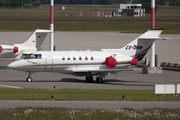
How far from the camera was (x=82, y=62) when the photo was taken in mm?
32281

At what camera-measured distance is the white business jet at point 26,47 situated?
134 feet

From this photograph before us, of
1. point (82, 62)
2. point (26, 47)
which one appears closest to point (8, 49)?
point (26, 47)

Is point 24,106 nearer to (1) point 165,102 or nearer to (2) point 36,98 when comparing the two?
(2) point 36,98

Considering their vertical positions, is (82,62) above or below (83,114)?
above

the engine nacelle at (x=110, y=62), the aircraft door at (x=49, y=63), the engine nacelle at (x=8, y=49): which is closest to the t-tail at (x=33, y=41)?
the engine nacelle at (x=8, y=49)

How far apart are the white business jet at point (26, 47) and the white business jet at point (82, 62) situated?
9311mm

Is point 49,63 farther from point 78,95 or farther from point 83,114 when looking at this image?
point 83,114

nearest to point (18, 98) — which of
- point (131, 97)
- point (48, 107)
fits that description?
point (48, 107)

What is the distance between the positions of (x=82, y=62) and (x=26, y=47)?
11052 mm

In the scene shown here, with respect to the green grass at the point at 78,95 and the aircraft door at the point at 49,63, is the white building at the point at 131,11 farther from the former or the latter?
the green grass at the point at 78,95

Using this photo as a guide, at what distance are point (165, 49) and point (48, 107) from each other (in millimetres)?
41445

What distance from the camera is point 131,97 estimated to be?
922 inches

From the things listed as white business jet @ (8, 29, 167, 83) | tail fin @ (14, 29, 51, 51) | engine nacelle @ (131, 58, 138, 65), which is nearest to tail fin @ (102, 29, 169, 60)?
white business jet @ (8, 29, 167, 83)

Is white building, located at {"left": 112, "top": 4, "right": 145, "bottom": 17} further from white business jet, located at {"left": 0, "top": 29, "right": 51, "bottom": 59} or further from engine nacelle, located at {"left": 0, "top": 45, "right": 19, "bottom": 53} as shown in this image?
engine nacelle, located at {"left": 0, "top": 45, "right": 19, "bottom": 53}
